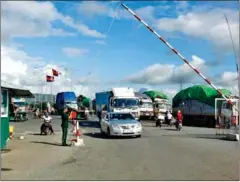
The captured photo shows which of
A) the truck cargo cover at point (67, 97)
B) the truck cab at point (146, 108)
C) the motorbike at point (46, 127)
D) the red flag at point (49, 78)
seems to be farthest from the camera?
the truck cargo cover at point (67, 97)

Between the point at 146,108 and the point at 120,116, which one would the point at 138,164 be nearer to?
the point at 120,116

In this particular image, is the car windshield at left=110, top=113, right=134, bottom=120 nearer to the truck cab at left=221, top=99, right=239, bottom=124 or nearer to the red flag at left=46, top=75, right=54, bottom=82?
the truck cab at left=221, top=99, right=239, bottom=124

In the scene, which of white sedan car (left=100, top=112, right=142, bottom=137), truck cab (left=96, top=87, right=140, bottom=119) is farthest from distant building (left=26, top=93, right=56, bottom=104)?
white sedan car (left=100, top=112, right=142, bottom=137)

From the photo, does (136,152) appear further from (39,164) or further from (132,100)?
(132,100)

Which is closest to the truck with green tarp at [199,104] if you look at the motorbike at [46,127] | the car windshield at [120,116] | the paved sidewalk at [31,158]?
the car windshield at [120,116]

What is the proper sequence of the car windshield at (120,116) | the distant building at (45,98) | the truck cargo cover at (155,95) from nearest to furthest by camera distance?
the car windshield at (120,116)
the truck cargo cover at (155,95)
the distant building at (45,98)

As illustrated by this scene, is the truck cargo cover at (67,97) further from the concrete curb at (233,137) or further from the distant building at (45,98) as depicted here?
the concrete curb at (233,137)

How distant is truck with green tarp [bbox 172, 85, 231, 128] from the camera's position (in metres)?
38.3

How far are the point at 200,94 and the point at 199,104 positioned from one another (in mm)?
1083

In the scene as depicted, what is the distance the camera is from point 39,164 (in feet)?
44.5

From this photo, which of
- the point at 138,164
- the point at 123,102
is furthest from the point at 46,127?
the point at 138,164

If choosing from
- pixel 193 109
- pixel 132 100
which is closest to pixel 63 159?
pixel 132 100

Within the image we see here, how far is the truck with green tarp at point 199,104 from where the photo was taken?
3831cm

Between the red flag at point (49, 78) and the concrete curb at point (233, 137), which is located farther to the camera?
the red flag at point (49, 78)
